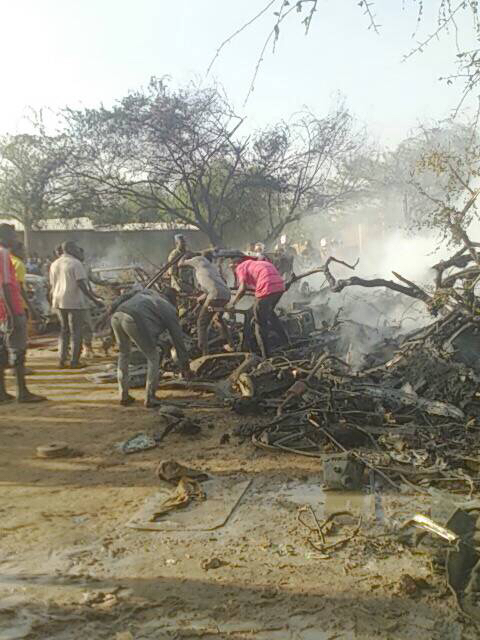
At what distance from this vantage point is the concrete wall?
24547 millimetres

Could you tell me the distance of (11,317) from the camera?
6871 millimetres

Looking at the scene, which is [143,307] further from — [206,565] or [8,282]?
[206,565]

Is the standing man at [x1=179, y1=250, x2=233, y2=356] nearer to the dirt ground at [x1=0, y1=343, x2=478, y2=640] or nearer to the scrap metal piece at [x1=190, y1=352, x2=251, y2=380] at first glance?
the scrap metal piece at [x1=190, y1=352, x2=251, y2=380]

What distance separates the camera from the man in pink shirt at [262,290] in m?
8.44

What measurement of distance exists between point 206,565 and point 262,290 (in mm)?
5513

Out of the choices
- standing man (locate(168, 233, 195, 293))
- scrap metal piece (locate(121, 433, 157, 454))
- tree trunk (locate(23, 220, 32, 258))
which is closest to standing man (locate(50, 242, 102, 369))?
standing man (locate(168, 233, 195, 293))

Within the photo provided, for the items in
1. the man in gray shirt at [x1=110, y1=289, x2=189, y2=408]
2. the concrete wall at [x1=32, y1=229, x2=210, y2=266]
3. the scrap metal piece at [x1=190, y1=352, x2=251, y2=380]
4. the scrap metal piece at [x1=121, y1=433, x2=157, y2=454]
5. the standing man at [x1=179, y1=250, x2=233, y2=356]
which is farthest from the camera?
the concrete wall at [x1=32, y1=229, x2=210, y2=266]

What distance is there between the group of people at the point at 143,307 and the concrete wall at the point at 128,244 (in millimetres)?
13403

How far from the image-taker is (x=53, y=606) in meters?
2.97

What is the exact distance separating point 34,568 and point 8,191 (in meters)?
23.9

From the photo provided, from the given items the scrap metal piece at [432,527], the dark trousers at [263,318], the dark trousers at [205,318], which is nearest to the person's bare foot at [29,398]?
the dark trousers at [205,318]

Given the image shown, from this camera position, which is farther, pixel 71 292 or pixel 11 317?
pixel 71 292

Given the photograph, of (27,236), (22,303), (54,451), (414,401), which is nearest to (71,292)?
(22,303)

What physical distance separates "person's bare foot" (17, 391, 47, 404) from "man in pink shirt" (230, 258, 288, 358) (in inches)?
122
